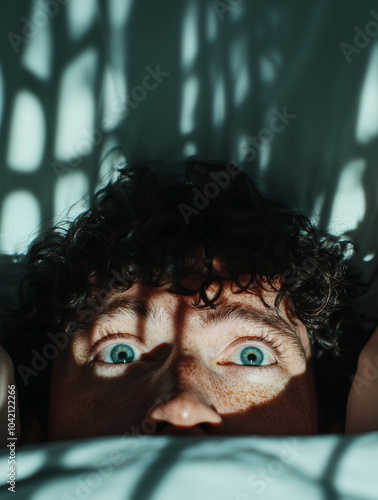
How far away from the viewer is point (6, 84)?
38.4 inches

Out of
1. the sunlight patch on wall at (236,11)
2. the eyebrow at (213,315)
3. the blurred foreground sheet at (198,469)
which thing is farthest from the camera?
the sunlight patch on wall at (236,11)

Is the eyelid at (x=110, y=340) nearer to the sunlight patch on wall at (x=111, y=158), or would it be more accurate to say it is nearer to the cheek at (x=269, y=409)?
the cheek at (x=269, y=409)

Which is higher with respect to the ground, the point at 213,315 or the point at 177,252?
the point at 177,252

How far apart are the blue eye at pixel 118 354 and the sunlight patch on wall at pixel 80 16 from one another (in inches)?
24.7

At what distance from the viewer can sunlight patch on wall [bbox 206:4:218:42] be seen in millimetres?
946

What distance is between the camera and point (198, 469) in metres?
0.48

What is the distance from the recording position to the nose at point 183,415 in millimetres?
610

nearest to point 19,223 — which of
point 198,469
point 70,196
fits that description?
point 70,196

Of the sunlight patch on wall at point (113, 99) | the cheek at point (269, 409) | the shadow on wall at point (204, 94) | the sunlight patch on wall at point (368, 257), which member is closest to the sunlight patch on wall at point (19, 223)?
the shadow on wall at point (204, 94)

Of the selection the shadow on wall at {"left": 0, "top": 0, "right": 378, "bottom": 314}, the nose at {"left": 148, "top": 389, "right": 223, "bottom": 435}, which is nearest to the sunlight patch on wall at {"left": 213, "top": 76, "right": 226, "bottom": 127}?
the shadow on wall at {"left": 0, "top": 0, "right": 378, "bottom": 314}

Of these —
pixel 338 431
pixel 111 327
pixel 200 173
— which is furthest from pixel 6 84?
pixel 338 431

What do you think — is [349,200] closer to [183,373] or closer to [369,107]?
[369,107]

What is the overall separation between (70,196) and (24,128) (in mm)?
167

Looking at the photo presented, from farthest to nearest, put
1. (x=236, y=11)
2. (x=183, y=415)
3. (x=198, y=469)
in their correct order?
(x=236, y=11)
(x=183, y=415)
(x=198, y=469)
